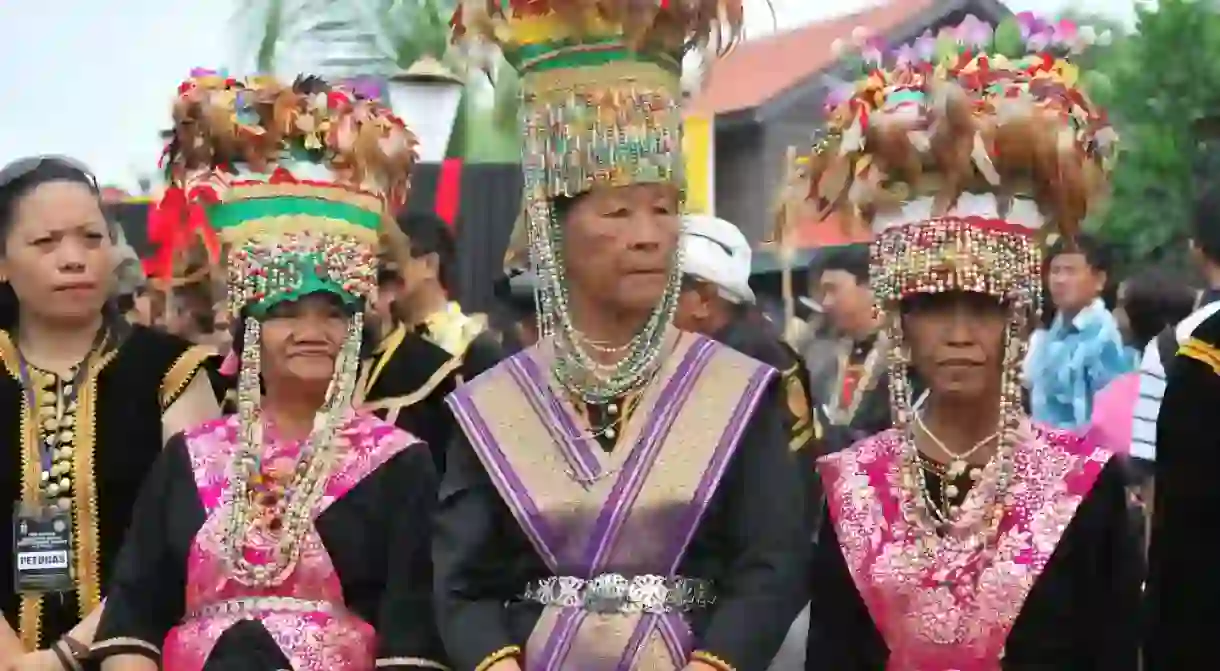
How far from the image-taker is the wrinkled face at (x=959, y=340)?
361 cm

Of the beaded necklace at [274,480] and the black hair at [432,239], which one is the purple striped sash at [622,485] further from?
the black hair at [432,239]

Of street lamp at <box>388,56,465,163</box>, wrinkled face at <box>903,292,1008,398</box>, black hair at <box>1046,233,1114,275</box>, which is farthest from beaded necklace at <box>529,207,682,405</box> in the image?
street lamp at <box>388,56,465,163</box>

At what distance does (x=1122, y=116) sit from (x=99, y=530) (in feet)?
52.3

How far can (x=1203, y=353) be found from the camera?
3809 mm

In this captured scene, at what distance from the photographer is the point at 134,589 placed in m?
4.00

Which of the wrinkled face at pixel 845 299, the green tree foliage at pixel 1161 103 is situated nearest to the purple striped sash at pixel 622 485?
the wrinkled face at pixel 845 299

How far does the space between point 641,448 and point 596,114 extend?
68cm

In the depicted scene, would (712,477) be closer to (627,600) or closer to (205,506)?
(627,600)

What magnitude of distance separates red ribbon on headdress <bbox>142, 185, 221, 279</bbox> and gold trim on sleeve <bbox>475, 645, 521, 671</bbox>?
130 centimetres

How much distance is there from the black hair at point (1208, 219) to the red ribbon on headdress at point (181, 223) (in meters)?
2.47

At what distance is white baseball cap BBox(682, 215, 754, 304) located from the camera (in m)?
5.76

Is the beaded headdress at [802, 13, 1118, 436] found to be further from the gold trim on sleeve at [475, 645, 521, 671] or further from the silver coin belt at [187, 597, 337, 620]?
the silver coin belt at [187, 597, 337, 620]

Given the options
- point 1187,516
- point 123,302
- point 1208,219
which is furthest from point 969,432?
point 123,302

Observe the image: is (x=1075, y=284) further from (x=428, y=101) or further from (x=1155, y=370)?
(x=428, y=101)
